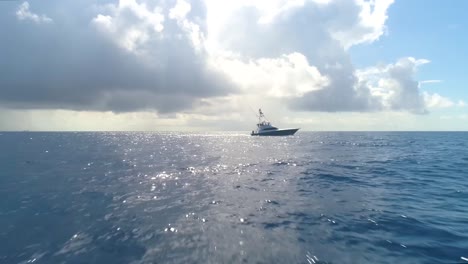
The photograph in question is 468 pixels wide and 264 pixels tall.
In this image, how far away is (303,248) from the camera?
39.2ft

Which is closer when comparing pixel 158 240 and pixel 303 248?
pixel 303 248

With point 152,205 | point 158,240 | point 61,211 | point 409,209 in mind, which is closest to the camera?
point 158,240

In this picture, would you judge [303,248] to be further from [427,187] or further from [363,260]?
[427,187]

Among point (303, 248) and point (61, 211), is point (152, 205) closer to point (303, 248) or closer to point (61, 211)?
point (61, 211)

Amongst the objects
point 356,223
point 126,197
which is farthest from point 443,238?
point 126,197

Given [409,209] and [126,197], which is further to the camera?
[126,197]

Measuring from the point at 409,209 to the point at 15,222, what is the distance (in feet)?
76.9

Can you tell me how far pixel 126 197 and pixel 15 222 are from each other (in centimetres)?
724

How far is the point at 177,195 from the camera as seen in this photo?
74.6 ft

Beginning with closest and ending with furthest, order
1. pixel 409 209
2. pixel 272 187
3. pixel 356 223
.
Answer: pixel 356 223 → pixel 409 209 → pixel 272 187

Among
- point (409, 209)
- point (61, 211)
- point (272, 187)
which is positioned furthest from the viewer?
point (272, 187)

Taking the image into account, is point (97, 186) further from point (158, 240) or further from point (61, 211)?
point (158, 240)

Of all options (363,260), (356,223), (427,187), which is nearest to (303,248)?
(363,260)

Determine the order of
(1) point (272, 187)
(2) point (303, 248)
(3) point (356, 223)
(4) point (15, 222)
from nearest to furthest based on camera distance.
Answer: (2) point (303, 248) → (3) point (356, 223) → (4) point (15, 222) → (1) point (272, 187)
